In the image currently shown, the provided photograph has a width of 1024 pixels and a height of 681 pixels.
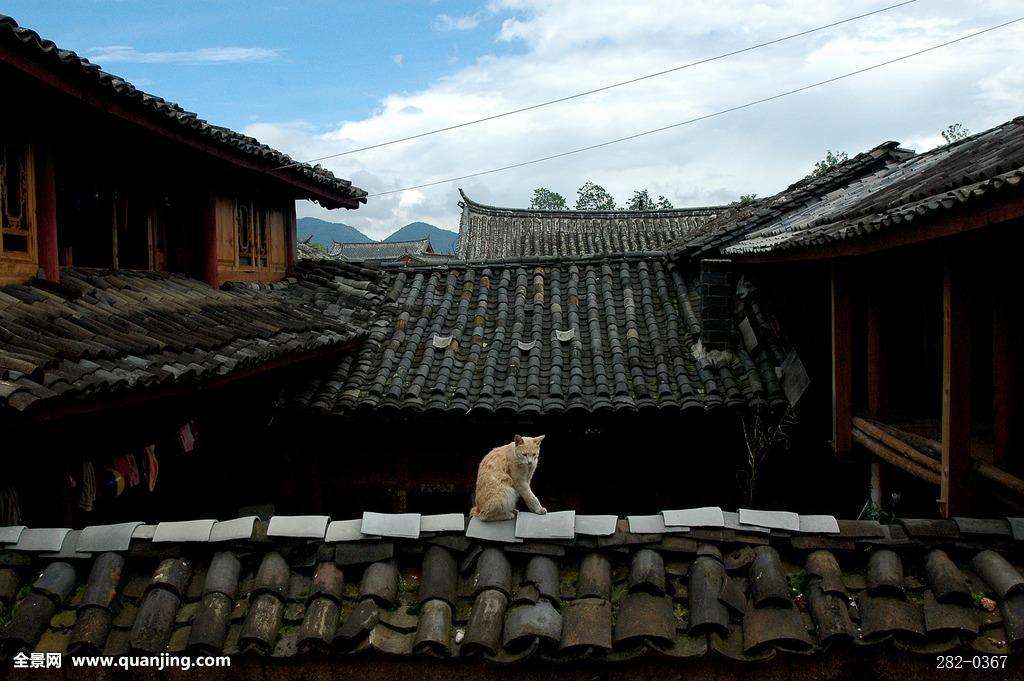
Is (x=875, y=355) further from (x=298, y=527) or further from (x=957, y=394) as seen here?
(x=298, y=527)

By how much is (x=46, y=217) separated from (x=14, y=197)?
300 millimetres

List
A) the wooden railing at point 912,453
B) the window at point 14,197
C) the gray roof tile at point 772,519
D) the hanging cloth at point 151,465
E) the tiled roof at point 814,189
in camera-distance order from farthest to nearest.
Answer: the tiled roof at point 814,189 < the hanging cloth at point 151,465 < the window at point 14,197 < the wooden railing at point 912,453 < the gray roof tile at point 772,519

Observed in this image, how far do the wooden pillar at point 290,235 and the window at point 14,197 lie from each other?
18.4ft

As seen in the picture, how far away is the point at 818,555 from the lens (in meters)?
3.36

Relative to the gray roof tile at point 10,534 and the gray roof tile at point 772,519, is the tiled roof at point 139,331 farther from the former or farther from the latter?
the gray roof tile at point 772,519

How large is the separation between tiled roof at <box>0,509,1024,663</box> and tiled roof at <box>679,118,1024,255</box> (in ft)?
6.22

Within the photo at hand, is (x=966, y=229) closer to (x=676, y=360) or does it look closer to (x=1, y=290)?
(x=676, y=360)

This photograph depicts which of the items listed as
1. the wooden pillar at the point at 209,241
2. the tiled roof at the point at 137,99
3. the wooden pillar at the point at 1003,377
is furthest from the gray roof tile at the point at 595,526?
the wooden pillar at the point at 209,241

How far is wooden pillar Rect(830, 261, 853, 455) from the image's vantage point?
677 cm

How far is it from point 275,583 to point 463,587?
87cm

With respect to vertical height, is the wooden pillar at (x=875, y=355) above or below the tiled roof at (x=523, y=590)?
above

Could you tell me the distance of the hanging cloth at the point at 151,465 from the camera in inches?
249

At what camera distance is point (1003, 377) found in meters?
4.80

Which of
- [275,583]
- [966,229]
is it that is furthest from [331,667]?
[966,229]
